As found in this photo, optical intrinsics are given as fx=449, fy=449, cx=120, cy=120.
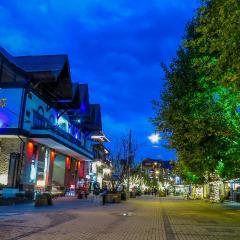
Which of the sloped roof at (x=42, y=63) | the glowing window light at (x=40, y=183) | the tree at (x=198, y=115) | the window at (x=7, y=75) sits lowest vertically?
the glowing window light at (x=40, y=183)

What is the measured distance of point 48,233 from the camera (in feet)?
47.9

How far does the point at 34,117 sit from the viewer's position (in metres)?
43.2

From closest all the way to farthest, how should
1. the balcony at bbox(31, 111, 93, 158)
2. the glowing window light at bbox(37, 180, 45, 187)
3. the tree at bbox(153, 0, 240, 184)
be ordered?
the tree at bbox(153, 0, 240, 184) → the balcony at bbox(31, 111, 93, 158) → the glowing window light at bbox(37, 180, 45, 187)

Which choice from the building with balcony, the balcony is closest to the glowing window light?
the building with balcony

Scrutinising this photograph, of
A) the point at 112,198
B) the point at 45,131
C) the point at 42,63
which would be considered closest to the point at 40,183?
the point at 45,131

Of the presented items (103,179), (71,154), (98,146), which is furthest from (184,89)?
(103,179)

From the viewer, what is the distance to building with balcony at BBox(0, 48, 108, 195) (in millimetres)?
40000

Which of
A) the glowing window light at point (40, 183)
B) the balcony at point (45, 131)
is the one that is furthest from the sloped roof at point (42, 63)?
the glowing window light at point (40, 183)

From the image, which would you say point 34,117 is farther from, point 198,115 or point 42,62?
point 198,115

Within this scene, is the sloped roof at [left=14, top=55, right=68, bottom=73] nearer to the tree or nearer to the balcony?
the balcony

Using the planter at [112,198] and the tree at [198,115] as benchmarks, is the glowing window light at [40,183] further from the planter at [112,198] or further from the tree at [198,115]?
the tree at [198,115]

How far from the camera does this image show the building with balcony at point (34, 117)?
131 ft

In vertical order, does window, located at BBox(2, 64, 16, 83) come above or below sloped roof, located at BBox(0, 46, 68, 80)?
below

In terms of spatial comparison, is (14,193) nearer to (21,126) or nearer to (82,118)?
(21,126)
